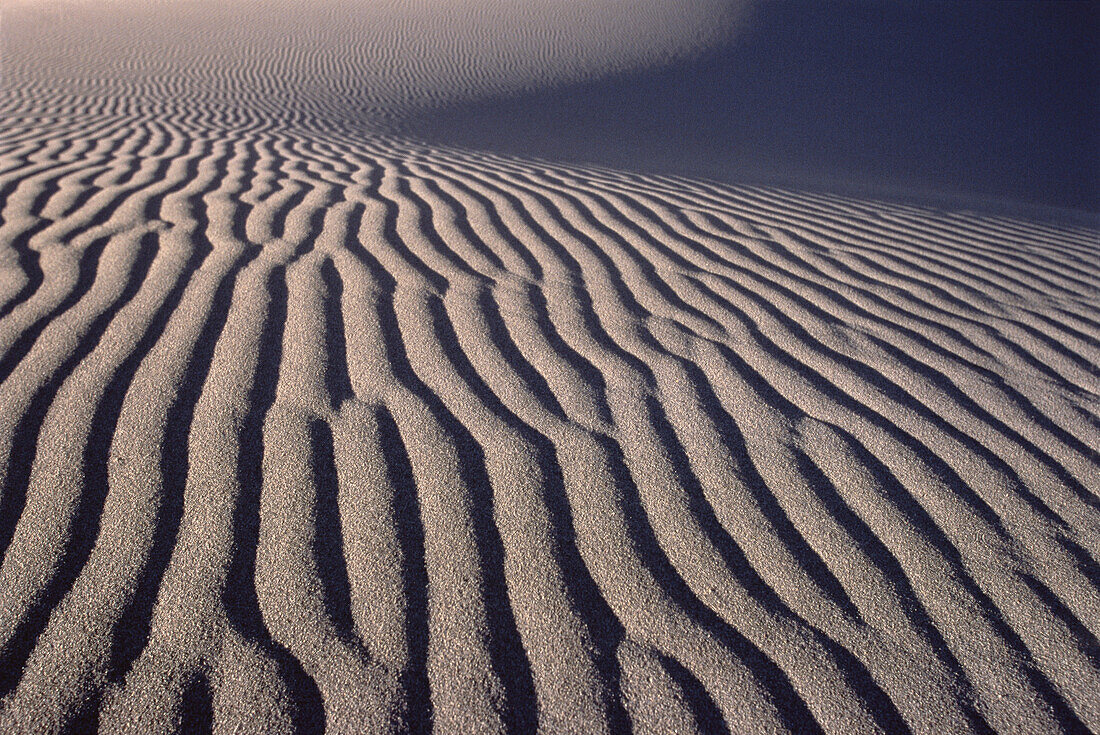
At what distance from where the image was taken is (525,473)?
6.65 feet

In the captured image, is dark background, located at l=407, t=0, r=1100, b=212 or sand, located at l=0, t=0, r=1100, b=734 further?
dark background, located at l=407, t=0, r=1100, b=212

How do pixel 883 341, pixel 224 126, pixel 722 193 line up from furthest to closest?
pixel 224 126, pixel 722 193, pixel 883 341

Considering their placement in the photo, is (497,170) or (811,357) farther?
(497,170)

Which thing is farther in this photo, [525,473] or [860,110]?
[860,110]

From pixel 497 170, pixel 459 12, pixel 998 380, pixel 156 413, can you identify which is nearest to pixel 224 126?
pixel 497 170

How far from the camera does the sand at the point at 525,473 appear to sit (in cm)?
147

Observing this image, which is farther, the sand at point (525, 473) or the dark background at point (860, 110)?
the dark background at point (860, 110)

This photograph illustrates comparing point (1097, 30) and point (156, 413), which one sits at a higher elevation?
point (1097, 30)

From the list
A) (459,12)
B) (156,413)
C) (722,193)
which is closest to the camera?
(156,413)

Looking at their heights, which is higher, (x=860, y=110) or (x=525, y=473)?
(x=860, y=110)

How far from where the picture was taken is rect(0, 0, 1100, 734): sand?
4.83 feet

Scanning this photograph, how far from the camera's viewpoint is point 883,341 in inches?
117

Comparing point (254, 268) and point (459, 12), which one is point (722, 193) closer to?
point (254, 268)

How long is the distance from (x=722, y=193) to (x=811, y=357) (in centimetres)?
302
